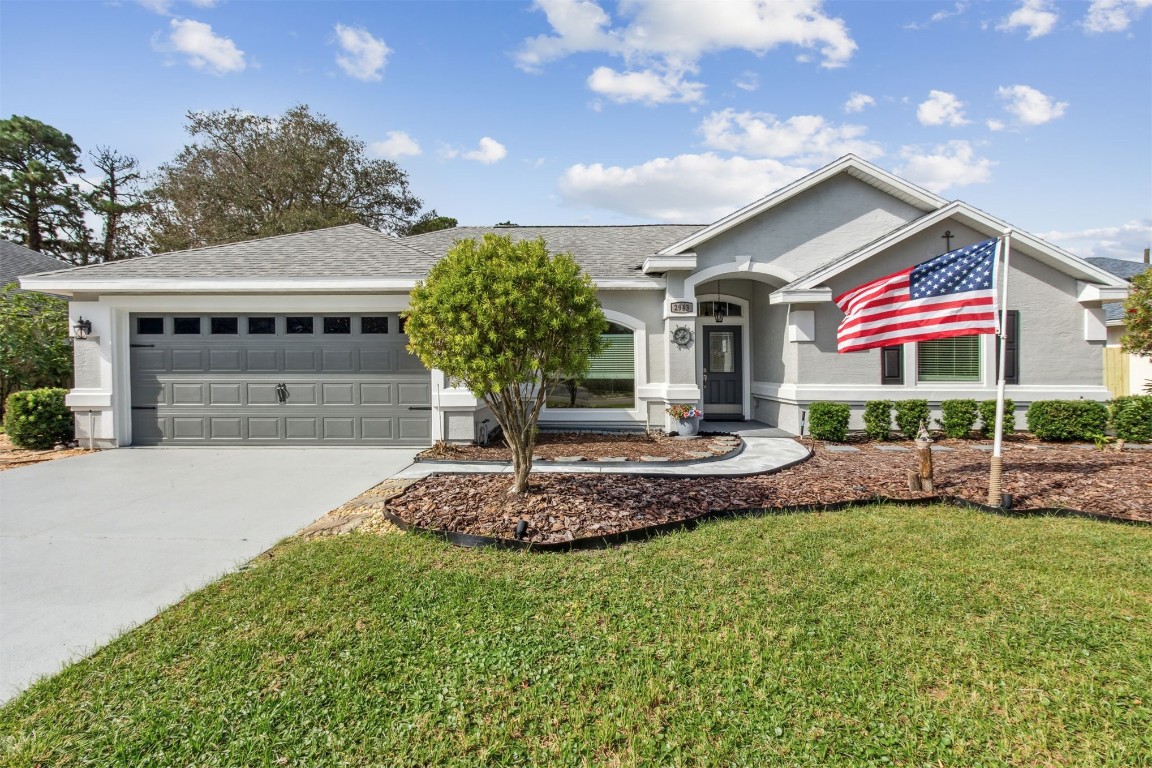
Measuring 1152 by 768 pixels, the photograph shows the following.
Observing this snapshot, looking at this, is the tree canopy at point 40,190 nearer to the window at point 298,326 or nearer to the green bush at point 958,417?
the window at point 298,326

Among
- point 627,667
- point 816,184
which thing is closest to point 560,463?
point 627,667

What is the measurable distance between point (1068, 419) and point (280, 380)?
15137 millimetres

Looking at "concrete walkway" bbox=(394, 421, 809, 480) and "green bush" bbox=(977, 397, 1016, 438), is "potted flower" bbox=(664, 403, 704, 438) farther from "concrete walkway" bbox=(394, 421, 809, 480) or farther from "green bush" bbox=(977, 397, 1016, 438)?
"green bush" bbox=(977, 397, 1016, 438)

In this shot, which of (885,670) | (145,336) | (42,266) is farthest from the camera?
(42,266)

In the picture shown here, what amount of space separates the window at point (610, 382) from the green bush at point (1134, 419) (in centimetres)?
901

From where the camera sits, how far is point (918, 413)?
10.0 m

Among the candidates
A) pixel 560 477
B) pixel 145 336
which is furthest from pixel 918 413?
pixel 145 336

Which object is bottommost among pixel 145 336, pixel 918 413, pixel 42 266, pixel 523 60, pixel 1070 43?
pixel 918 413

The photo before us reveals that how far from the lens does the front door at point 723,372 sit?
1291 centimetres

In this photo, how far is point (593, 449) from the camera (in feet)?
29.7

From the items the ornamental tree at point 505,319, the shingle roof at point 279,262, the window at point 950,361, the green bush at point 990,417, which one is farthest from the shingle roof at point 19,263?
the green bush at point 990,417

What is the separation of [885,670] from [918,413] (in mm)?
8845

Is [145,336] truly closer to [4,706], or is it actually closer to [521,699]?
[4,706]

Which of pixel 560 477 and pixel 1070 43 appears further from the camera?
pixel 1070 43
